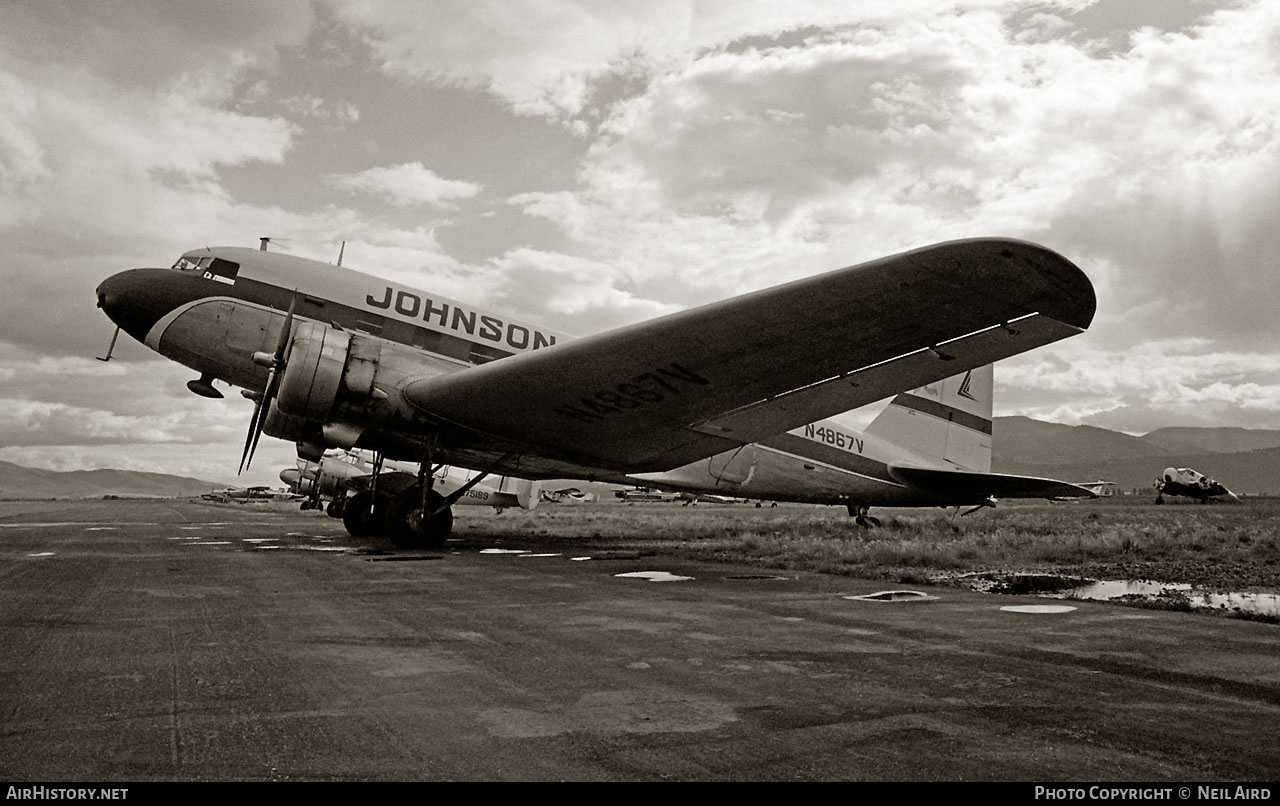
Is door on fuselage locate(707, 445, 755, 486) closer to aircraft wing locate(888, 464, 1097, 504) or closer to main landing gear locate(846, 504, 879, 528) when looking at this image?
main landing gear locate(846, 504, 879, 528)

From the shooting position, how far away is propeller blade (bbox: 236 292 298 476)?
1279 centimetres

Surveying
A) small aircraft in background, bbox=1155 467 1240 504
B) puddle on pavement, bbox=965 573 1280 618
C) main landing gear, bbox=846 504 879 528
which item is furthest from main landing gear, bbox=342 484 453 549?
small aircraft in background, bbox=1155 467 1240 504

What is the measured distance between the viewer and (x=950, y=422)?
752 inches

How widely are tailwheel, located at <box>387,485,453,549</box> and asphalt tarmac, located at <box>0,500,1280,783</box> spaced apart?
6133 mm

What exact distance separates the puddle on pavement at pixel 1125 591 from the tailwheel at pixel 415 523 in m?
8.58

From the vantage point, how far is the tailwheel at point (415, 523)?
1345cm

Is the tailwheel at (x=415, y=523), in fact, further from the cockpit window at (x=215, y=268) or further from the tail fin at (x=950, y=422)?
the tail fin at (x=950, y=422)

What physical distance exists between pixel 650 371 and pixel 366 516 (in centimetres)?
1051

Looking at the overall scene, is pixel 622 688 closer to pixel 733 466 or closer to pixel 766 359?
pixel 766 359

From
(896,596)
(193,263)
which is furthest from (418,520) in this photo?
(896,596)

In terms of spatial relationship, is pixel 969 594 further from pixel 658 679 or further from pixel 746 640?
pixel 658 679

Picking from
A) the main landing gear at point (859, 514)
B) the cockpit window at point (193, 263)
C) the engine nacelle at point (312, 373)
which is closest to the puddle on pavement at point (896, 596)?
the engine nacelle at point (312, 373)

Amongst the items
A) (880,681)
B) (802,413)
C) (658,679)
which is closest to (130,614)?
(658,679)

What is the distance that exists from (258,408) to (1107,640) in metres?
13.1
